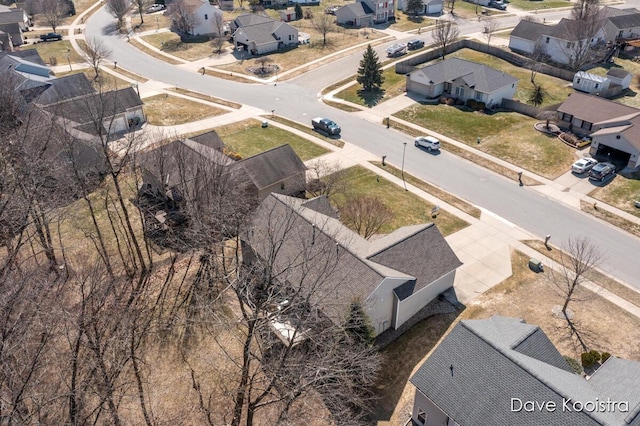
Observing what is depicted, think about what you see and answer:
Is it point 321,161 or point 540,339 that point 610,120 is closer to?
point 321,161

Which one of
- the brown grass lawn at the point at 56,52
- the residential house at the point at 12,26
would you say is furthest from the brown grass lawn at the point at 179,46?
the residential house at the point at 12,26

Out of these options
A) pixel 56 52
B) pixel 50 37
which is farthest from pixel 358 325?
pixel 50 37

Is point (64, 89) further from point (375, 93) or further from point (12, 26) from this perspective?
point (375, 93)

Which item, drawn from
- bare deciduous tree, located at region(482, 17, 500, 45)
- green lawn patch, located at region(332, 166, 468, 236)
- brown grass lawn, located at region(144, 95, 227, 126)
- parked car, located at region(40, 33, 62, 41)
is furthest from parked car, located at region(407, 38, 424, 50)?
parked car, located at region(40, 33, 62, 41)

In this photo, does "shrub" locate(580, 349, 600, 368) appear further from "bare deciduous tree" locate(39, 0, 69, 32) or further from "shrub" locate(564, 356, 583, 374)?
"bare deciduous tree" locate(39, 0, 69, 32)

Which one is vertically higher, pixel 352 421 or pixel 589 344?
pixel 352 421

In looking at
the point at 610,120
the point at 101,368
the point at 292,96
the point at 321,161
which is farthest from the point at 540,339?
the point at 292,96

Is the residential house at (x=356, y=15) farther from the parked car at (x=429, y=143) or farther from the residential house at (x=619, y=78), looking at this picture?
the parked car at (x=429, y=143)
